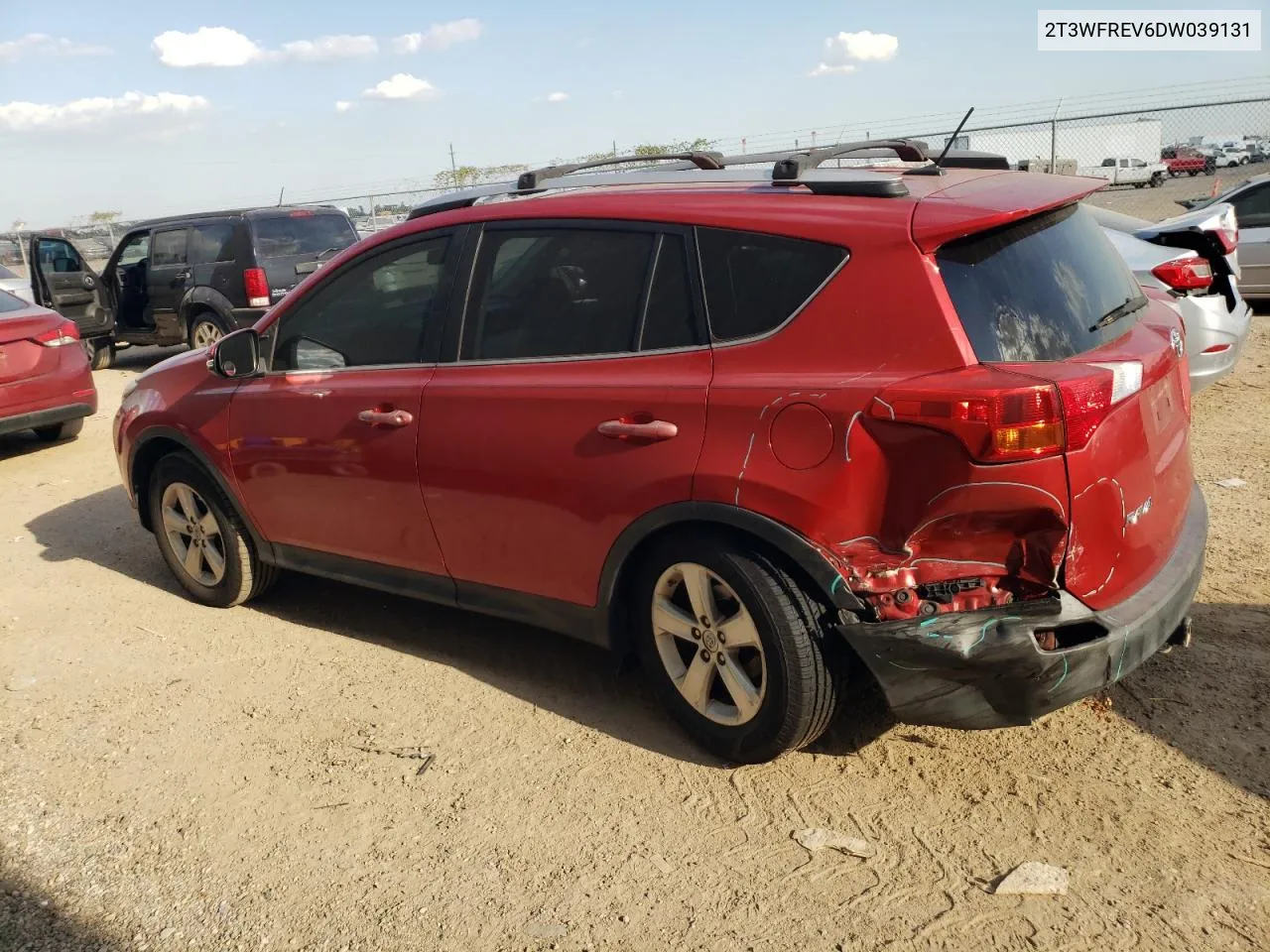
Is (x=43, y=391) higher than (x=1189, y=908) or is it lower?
higher

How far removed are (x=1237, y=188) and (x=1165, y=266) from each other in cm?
546

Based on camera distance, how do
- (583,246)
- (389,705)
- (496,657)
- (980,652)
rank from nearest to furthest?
1. (980,652)
2. (583,246)
3. (389,705)
4. (496,657)

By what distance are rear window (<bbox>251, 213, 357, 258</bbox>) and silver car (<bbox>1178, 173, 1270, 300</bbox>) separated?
9217mm

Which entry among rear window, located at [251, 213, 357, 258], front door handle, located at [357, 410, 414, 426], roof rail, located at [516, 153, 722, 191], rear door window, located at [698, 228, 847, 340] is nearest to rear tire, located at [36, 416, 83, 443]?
rear window, located at [251, 213, 357, 258]

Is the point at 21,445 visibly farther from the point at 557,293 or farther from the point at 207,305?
the point at 557,293

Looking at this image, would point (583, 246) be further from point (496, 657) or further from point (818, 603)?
point (496, 657)

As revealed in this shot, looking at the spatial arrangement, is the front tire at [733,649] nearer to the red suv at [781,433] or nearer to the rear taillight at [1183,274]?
the red suv at [781,433]

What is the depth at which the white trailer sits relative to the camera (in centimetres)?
2000

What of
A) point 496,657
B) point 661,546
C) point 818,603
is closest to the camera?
point 818,603

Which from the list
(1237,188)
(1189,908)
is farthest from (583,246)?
(1237,188)

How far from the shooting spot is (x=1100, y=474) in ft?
9.07

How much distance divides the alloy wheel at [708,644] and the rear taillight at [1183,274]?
15.4 ft

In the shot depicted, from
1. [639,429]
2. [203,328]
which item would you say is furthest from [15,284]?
[639,429]

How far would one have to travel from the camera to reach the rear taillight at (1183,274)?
6.52 m
